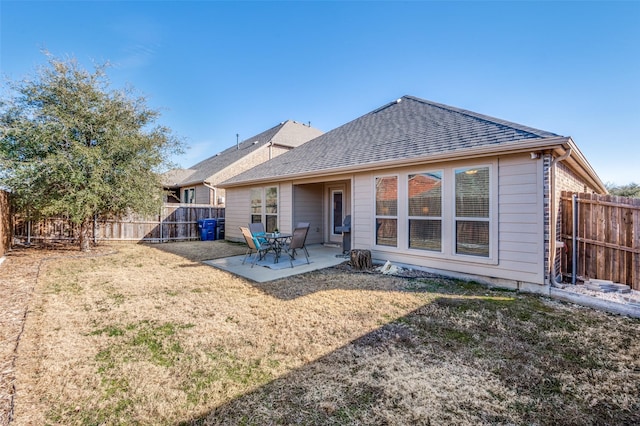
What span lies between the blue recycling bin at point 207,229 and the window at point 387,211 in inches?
369

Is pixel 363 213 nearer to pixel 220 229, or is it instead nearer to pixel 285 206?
pixel 285 206

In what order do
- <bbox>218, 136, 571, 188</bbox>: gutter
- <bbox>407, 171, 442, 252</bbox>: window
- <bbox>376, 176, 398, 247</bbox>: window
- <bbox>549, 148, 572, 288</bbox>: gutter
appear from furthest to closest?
<bbox>376, 176, 398, 247</bbox>: window, <bbox>407, 171, 442, 252</bbox>: window, <bbox>549, 148, 572, 288</bbox>: gutter, <bbox>218, 136, 571, 188</bbox>: gutter

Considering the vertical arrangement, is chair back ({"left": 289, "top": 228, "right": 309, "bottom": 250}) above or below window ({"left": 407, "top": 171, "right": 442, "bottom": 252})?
below

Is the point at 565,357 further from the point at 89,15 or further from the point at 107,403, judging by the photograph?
the point at 89,15

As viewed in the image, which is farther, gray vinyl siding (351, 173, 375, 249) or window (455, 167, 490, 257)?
gray vinyl siding (351, 173, 375, 249)

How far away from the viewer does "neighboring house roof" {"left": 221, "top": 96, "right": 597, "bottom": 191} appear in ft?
18.3

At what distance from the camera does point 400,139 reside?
7.75 m

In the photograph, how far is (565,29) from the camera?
8.07m

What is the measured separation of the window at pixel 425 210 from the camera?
609 centimetres

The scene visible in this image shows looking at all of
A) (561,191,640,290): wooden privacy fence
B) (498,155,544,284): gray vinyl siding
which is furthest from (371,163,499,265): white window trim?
(561,191,640,290): wooden privacy fence

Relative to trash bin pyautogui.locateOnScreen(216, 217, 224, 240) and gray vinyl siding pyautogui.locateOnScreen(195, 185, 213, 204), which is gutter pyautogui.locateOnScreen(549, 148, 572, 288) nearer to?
trash bin pyautogui.locateOnScreen(216, 217, 224, 240)

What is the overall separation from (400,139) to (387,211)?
7.32 ft

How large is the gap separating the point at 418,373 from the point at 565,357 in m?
1.66

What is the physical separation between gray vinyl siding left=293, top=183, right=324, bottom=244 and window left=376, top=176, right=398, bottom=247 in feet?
11.5
